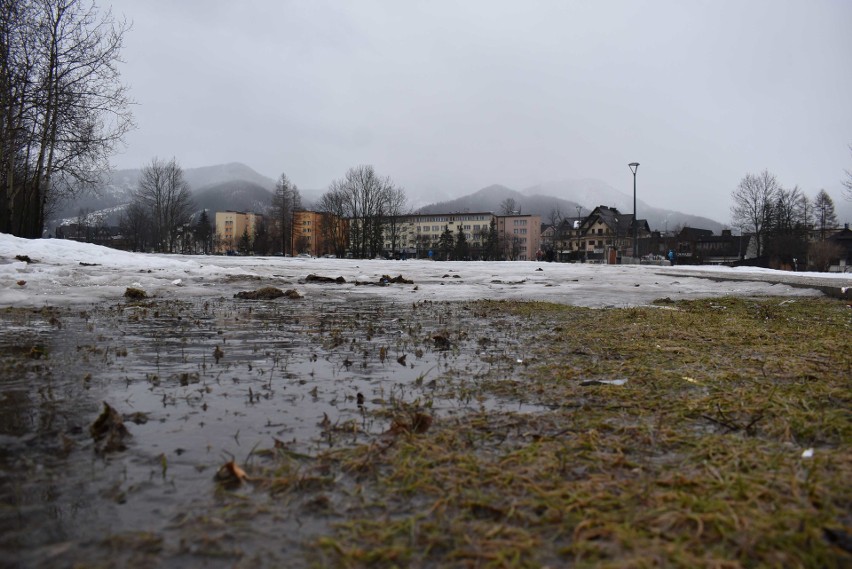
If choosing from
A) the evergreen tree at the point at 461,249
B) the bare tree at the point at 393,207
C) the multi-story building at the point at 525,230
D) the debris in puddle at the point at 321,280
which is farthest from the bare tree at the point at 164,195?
the multi-story building at the point at 525,230

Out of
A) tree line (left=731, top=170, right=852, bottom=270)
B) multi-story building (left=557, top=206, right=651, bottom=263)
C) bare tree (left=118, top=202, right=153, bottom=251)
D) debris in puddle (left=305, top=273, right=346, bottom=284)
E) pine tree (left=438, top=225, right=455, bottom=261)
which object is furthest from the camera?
pine tree (left=438, top=225, right=455, bottom=261)

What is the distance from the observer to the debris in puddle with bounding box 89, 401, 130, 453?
84.9 inches

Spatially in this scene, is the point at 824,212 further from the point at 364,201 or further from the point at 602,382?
the point at 602,382

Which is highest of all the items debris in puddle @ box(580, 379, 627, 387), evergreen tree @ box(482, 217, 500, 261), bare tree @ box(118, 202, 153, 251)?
bare tree @ box(118, 202, 153, 251)

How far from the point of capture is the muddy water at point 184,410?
1526mm

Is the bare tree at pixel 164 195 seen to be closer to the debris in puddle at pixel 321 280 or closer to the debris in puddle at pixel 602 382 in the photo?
the debris in puddle at pixel 321 280

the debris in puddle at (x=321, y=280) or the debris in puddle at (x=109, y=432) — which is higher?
the debris in puddle at (x=321, y=280)

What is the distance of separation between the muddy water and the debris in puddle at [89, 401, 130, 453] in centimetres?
3

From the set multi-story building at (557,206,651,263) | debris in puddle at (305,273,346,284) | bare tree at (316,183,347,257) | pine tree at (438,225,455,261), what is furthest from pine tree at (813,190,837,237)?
debris in puddle at (305,273,346,284)

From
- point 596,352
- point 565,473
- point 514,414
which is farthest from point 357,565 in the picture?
point 596,352

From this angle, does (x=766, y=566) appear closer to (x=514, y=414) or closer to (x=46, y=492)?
(x=514, y=414)

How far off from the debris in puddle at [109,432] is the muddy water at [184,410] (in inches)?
1.3

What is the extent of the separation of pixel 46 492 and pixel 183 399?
1.14m

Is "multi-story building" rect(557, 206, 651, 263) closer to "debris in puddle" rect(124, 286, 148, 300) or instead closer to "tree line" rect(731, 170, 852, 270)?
"tree line" rect(731, 170, 852, 270)
